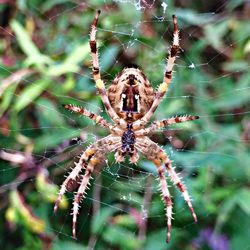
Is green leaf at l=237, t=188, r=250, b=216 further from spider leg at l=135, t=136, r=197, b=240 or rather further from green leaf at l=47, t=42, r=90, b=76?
green leaf at l=47, t=42, r=90, b=76

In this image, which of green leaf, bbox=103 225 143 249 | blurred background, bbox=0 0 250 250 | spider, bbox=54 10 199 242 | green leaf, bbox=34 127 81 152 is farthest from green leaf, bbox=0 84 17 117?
green leaf, bbox=103 225 143 249

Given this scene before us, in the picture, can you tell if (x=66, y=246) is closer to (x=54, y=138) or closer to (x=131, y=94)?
(x=54, y=138)

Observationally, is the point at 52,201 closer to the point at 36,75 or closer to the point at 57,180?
the point at 57,180

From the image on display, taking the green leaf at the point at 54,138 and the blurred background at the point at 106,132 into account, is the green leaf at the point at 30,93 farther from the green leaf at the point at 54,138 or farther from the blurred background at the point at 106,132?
the green leaf at the point at 54,138

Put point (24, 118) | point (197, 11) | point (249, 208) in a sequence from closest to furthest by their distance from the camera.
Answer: point (249, 208)
point (24, 118)
point (197, 11)

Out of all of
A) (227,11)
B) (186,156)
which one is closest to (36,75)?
(186,156)

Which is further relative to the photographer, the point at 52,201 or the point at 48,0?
the point at 48,0

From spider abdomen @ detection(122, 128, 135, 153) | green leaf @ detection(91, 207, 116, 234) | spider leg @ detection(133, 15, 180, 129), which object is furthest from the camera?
green leaf @ detection(91, 207, 116, 234)

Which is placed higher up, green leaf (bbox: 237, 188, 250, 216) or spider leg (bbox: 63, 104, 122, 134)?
spider leg (bbox: 63, 104, 122, 134)
